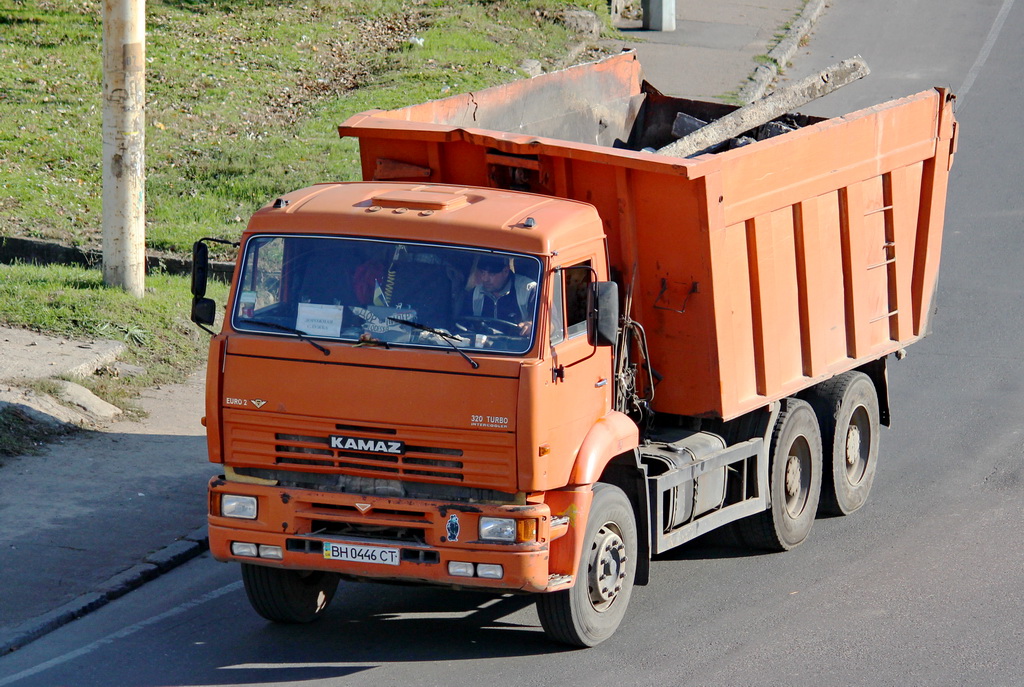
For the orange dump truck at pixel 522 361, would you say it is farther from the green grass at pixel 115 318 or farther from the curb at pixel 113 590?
the green grass at pixel 115 318

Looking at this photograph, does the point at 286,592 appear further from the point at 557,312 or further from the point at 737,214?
the point at 737,214

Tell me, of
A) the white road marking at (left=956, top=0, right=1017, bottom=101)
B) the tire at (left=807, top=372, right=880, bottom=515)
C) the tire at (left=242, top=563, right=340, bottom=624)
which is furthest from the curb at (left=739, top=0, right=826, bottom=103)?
the tire at (left=242, top=563, right=340, bottom=624)

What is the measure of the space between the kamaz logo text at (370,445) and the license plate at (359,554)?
0.51 metres

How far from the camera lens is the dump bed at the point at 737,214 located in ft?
26.5

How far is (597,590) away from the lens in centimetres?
755

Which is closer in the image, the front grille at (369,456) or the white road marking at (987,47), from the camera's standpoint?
the front grille at (369,456)

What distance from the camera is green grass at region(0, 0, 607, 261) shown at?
631 inches

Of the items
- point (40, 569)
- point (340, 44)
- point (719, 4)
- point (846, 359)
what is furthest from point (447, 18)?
point (40, 569)

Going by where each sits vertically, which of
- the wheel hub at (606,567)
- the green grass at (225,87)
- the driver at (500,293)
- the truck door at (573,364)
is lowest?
the wheel hub at (606,567)

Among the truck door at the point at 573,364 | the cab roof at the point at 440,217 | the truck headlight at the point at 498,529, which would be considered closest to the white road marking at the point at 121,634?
the truck headlight at the point at 498,529

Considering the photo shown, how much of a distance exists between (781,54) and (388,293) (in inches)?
711

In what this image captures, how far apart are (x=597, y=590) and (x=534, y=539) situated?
83 centimetres

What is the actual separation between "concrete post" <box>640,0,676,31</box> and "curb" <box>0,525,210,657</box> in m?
18.3

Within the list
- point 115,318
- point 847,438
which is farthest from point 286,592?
point 115,318
